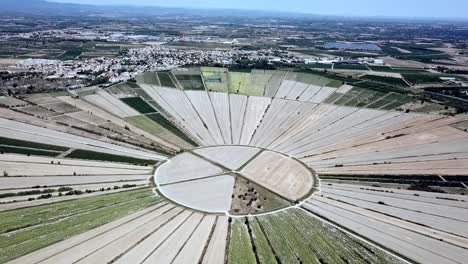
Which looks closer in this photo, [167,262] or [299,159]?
[167,262]

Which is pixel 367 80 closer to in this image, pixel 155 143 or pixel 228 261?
pixel 155 143

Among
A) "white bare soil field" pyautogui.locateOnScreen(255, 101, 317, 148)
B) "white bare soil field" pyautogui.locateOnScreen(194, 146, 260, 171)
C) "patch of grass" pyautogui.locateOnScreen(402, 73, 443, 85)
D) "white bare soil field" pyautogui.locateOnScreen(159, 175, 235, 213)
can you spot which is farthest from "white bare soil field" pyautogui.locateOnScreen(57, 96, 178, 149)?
"patch of grass" pyautogui.locateOnScreen(402, 73, 443, 85)

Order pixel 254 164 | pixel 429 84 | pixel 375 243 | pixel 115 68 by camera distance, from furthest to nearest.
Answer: pixel 115 68 → pixel 429 84 → pixel 254 164 → pixel 375 243

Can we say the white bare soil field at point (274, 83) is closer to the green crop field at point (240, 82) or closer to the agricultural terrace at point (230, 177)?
the agricultural terrace at point (230, 177)

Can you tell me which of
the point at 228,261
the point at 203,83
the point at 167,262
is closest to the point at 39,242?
the point at 167,262

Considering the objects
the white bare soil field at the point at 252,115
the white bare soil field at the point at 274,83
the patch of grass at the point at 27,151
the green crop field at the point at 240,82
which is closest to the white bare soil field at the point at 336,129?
the white bare soil field at the point at 252,115

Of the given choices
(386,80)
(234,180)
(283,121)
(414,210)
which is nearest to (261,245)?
(234,180)
